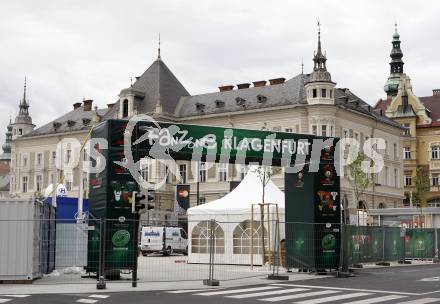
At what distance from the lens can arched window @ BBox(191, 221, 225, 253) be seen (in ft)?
105

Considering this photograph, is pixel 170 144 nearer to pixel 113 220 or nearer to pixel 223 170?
pixel 113 220

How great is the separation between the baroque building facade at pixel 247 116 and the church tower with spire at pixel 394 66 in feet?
→ 105

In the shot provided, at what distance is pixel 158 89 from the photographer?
78188mm

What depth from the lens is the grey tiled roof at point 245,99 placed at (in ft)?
Result: 230

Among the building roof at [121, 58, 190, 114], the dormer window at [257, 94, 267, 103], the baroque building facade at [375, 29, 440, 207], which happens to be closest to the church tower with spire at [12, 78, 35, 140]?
the building roof at [121, 58, 190, 114]

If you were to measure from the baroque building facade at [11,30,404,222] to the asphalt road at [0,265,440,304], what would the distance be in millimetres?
41553

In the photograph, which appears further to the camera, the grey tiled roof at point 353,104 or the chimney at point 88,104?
the chimney at point 88,104

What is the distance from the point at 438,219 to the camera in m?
51.9

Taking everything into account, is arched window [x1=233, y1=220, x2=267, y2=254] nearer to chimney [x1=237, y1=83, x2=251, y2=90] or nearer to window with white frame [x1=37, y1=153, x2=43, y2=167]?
chimney [x1=237, y1=83, x2=251, y2=90]

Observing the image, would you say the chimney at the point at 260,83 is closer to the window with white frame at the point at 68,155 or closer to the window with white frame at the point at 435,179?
the window with white frame at the point at 68,155

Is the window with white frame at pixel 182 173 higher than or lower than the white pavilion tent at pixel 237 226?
higher

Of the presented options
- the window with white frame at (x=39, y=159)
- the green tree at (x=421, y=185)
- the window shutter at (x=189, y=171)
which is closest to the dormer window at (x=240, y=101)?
the window shutter at (x=189, y=171)

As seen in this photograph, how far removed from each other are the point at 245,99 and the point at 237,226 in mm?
43153

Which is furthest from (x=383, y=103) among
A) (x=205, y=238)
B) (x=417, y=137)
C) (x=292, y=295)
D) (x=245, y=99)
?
(x=292, y=295)
